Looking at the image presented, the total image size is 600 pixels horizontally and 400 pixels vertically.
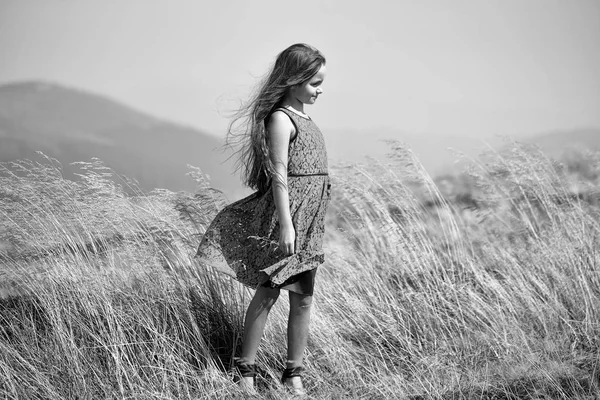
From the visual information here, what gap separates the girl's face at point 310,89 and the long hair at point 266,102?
0.02 m

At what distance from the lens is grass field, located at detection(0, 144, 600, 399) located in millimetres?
2215

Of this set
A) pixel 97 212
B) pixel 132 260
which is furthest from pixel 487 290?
pixel 97 212

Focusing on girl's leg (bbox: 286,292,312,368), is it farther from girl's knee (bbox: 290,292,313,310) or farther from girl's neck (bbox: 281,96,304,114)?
girl's neck (bbox: 281,96,304,114)

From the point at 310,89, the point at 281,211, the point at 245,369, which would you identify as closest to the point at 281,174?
the point at 281,211

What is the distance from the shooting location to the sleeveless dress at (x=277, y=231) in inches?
80.4

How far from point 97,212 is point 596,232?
260 cm

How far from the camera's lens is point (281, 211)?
1972 millimetres

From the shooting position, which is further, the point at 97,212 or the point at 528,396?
the point at 97,212

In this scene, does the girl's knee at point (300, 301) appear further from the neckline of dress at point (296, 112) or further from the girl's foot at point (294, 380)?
the neckline of dress at point (296, 112)

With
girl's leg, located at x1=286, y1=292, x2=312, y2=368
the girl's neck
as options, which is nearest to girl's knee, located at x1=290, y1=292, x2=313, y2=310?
girl's leg, located at x1=286, y1=292, x2=312, y2=368

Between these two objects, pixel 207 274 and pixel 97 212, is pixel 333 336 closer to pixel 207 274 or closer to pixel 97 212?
pixel 207 274

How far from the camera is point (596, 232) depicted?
10.8 feet

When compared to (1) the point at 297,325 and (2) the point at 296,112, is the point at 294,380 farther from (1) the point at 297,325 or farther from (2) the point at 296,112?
(2) the point at 296,112

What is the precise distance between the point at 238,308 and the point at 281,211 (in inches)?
27.7
